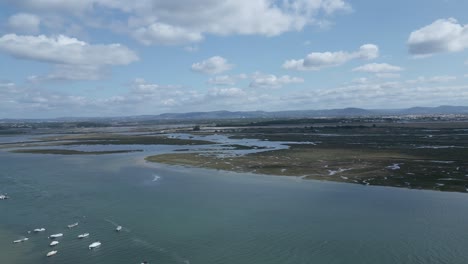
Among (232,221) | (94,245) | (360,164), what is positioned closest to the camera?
(94,245)

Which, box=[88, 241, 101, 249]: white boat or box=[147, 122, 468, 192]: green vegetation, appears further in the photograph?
box=[147, 122, 468, 192]: green vegetation

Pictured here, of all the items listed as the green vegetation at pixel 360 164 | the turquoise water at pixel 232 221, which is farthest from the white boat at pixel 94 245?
the green vegetation at pixel 360 164

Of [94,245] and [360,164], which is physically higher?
[360,164]

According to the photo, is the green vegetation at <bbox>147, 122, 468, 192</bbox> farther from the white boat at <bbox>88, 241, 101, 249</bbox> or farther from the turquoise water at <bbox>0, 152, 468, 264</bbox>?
the white boat at <bbox>88, 241, 101, 249</bbox>

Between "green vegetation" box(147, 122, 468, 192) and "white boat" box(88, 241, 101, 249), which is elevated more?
"green vegetation" box(147, 122, 468, 192)

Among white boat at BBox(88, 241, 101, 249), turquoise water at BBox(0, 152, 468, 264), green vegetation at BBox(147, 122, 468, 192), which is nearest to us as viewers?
turquoise water at BBox(0, 152, 468, 264)

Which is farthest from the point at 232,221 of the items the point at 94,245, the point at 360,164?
the point at 360,164

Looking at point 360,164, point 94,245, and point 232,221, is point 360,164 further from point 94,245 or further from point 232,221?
point 94,245

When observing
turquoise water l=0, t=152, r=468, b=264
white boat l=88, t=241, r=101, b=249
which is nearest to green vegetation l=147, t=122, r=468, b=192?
turquoise water l=0, t=152, r=468, b=264

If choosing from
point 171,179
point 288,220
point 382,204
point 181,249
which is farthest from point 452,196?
point 171,179

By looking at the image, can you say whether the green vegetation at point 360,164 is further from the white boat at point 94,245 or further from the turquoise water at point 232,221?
the white boat at point 94,245
